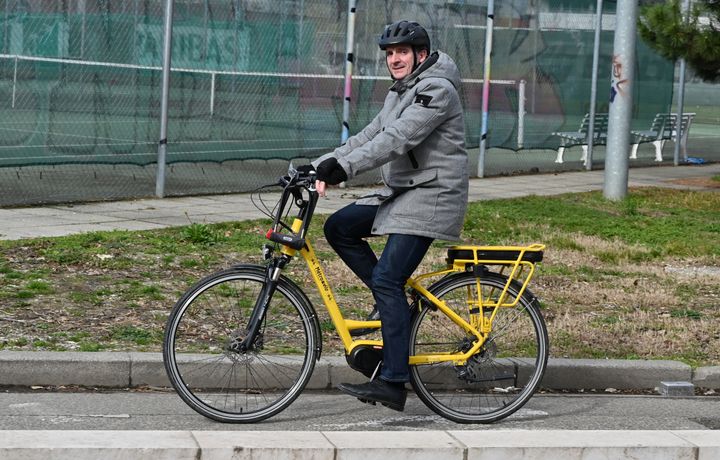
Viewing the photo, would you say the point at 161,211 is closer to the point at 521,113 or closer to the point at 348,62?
the point at 348,62

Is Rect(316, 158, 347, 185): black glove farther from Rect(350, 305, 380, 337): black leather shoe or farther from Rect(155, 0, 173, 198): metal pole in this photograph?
Rect(155, 0, 173, 198): metal pole

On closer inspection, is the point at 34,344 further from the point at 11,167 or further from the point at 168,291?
the point at 11,167

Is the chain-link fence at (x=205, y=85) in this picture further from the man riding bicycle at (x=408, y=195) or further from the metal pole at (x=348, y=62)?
the man riding bicycle at (x=408, y=195)

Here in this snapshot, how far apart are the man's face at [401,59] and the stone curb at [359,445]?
1.58 meters

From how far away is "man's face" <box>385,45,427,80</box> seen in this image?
5961 mm

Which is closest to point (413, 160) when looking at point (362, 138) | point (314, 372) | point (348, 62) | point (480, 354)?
point (362, 138)

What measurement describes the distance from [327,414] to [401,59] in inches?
66.3

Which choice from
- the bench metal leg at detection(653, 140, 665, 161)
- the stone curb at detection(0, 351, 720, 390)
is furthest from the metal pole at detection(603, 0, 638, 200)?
the stone curb at detection(0, 351, 720, 390)

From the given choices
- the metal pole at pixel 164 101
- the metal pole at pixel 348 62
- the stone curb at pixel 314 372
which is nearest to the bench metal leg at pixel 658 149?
the metal pole at pixel 348 62

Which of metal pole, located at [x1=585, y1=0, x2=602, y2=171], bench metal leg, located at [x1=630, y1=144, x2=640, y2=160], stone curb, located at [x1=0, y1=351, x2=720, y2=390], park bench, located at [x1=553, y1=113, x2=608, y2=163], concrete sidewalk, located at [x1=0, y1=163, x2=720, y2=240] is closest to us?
stone curb, located at [x1=0, y1=351, x2=720, y2=390]

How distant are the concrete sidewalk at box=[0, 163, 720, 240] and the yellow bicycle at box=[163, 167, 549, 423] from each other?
498cm

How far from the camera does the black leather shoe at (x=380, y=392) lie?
19.7 feet

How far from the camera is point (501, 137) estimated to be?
19.0 m

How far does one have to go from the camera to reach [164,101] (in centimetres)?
1367
